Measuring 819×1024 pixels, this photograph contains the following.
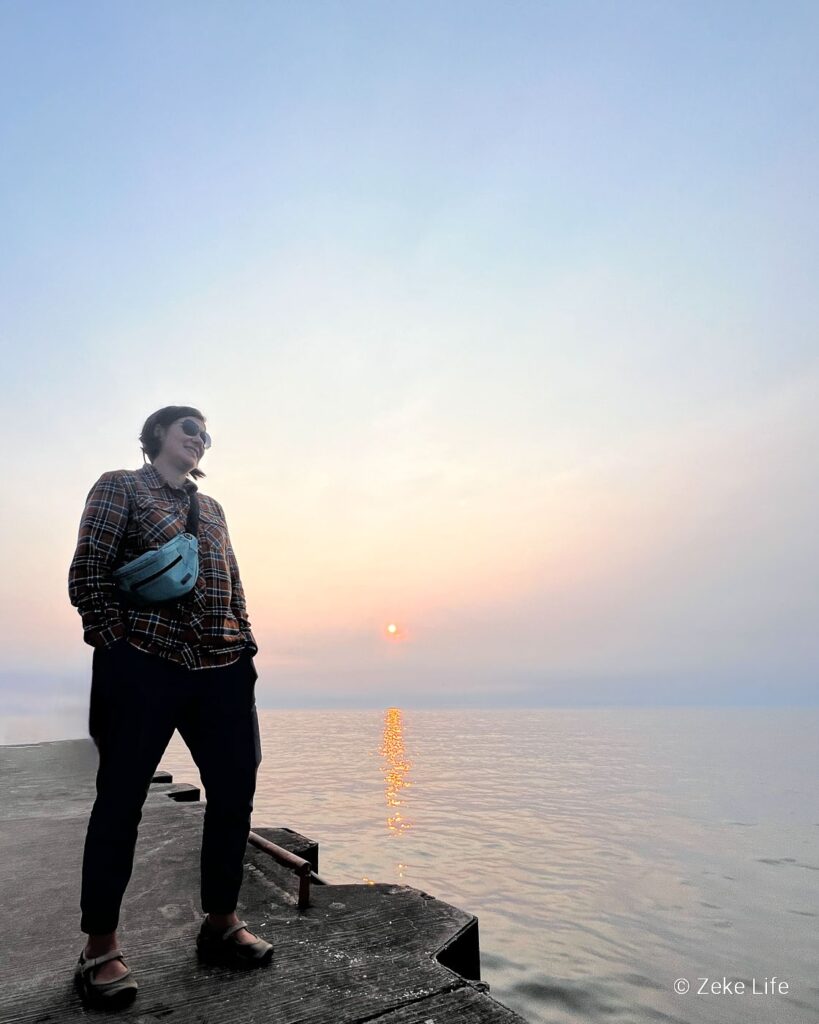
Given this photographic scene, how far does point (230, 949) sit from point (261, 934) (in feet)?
1.28

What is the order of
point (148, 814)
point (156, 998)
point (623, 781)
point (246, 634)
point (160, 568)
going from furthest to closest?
point (623, 781)
point (148, 814)
point (246, 634)
point (160, 568)
point (156, 998)

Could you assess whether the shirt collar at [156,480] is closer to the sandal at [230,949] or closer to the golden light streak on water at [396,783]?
the sandal at [230,949]

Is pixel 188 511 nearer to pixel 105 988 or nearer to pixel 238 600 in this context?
pixel 238 600

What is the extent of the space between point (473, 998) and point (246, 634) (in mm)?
1831

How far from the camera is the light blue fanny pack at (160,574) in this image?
97.7 inches

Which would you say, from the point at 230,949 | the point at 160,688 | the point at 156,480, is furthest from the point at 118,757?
the point at 156,480

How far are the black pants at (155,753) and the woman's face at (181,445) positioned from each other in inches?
36.7

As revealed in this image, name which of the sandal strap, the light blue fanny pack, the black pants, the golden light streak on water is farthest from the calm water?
the light blue fanny pack

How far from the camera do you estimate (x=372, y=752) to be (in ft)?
111

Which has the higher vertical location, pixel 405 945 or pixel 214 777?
pixel 214 777

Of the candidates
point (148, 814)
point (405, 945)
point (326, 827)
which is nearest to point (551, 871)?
point (326, 827)

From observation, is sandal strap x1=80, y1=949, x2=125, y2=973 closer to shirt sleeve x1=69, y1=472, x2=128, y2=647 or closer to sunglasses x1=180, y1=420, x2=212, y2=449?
shirt sleeve x1=69, y1=472, x2=128, y2=647

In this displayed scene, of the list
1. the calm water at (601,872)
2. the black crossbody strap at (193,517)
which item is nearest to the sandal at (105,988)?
the black crossbody strap at (193,517)

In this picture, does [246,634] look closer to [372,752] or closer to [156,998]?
[156,998]
